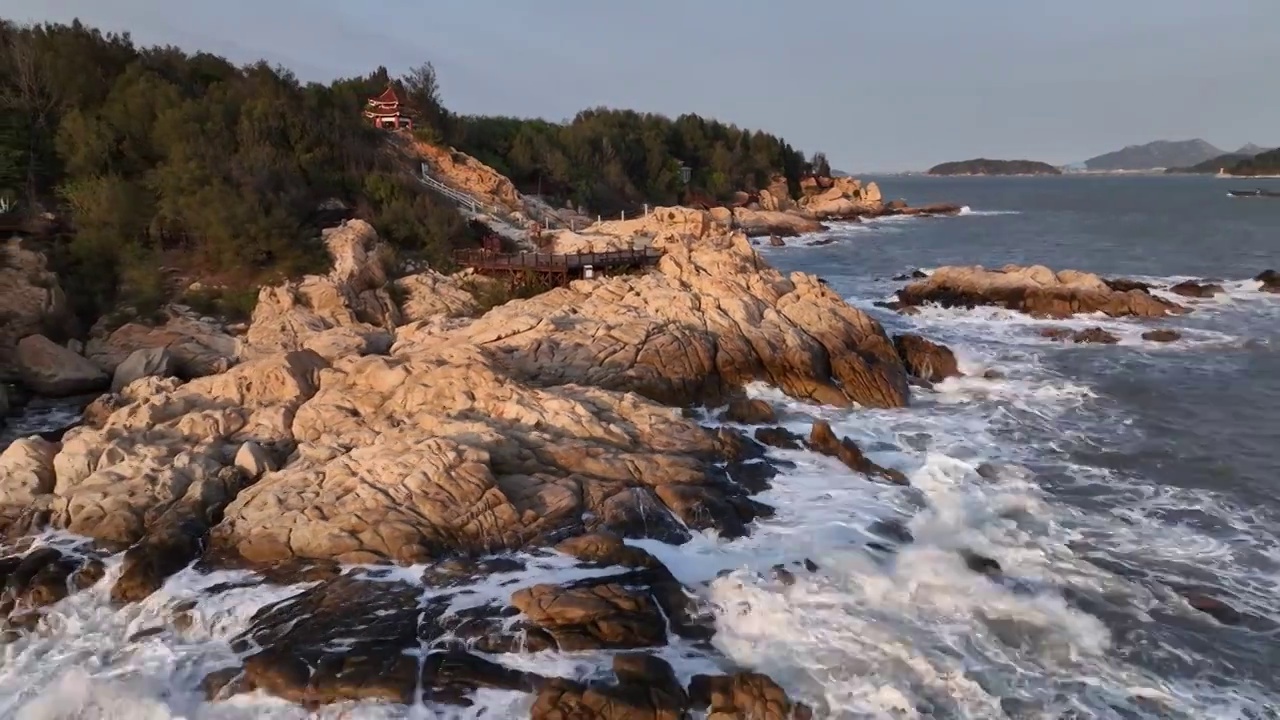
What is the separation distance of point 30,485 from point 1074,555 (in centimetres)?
2034

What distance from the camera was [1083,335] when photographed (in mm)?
32594

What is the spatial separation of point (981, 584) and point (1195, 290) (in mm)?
35689

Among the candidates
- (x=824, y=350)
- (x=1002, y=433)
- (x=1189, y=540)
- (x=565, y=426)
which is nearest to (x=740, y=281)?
(x=824, y=350)

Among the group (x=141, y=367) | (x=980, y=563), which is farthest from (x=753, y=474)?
(x=141, y=367)

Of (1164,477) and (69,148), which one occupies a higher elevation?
(69,148)

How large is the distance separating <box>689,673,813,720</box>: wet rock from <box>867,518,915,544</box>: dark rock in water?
564 centimetres

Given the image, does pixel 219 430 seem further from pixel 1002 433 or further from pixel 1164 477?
pixel 1164 477

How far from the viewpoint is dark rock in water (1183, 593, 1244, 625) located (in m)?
13.6

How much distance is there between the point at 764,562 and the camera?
14945 millimetres

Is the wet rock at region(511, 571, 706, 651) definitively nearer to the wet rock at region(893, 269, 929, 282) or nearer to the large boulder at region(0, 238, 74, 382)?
the large boulder at region(0, 238, 74, 382)

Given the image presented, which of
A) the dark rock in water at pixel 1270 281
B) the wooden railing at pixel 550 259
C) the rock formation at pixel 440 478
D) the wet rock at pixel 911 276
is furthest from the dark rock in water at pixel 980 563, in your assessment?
the dark rock in water at pixel 1270 281

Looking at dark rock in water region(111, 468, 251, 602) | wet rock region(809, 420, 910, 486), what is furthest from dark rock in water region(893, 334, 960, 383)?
dark rock in water region(111, 468, 251, 602)

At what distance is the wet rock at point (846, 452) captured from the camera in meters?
19.1

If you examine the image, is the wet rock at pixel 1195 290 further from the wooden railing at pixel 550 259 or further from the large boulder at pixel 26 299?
the large boulder at pixel 26 299
